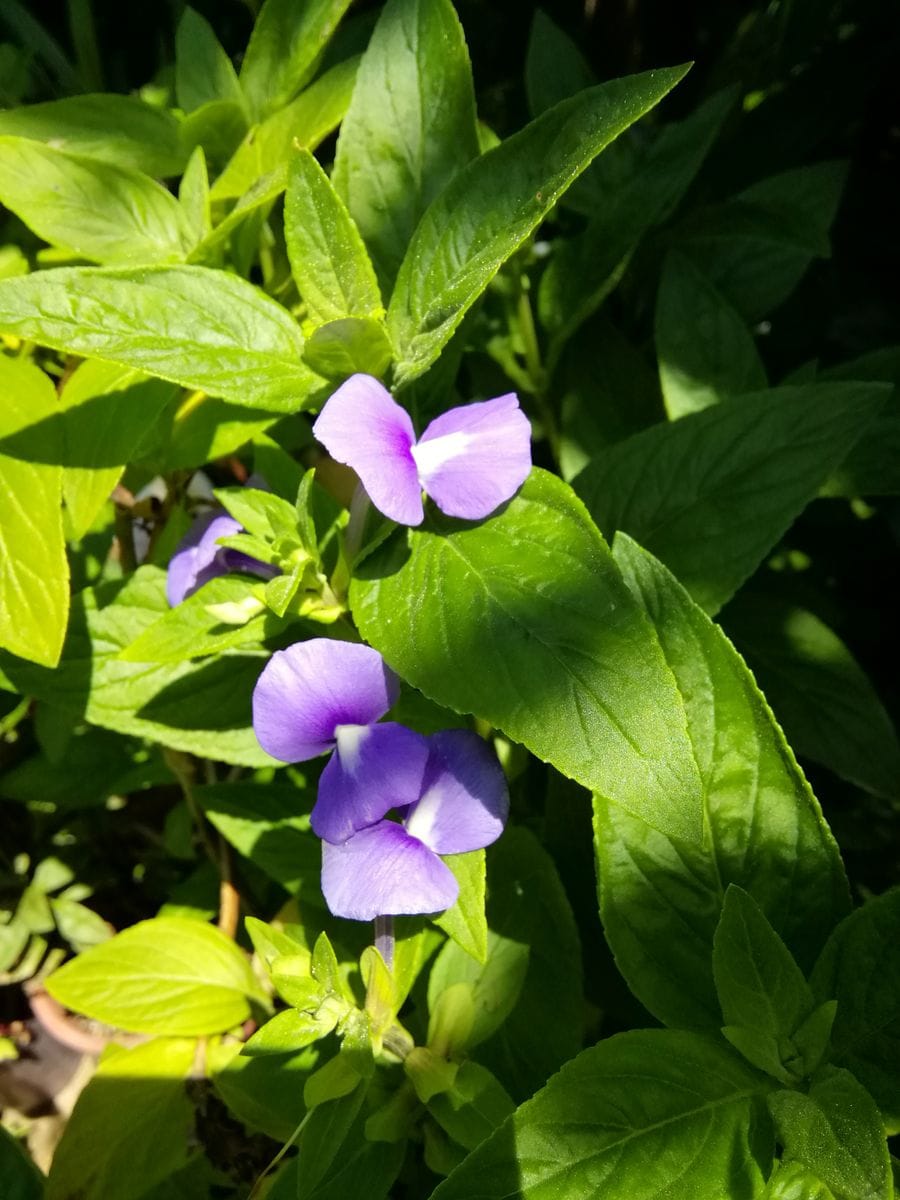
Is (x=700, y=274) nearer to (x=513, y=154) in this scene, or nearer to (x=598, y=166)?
(x=598, y=166)

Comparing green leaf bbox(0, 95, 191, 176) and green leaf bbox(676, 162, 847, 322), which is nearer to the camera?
green leaf bbox(0, 95, 191, 176)

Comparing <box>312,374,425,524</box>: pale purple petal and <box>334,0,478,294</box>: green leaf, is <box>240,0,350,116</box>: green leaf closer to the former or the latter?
<box>334,0,478,294</box>: green leaf

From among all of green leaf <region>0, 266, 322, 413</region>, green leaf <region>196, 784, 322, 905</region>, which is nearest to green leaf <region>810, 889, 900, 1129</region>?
green leaf <region>196, 784, 322, 905</region>

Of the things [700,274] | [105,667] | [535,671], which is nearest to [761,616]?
[700,274]

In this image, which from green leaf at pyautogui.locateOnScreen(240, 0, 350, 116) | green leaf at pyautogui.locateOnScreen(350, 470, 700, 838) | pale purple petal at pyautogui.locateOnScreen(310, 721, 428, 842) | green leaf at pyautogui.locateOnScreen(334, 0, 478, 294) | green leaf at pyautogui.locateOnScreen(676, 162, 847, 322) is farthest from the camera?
green leaf at pyautogui.locateOnScreen(676, 162, 847, 322)

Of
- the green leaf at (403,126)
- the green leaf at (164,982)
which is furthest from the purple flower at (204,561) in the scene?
the green leaf at (164,982)

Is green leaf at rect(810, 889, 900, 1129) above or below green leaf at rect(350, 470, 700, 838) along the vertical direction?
below

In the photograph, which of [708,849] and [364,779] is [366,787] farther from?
[708,849]
